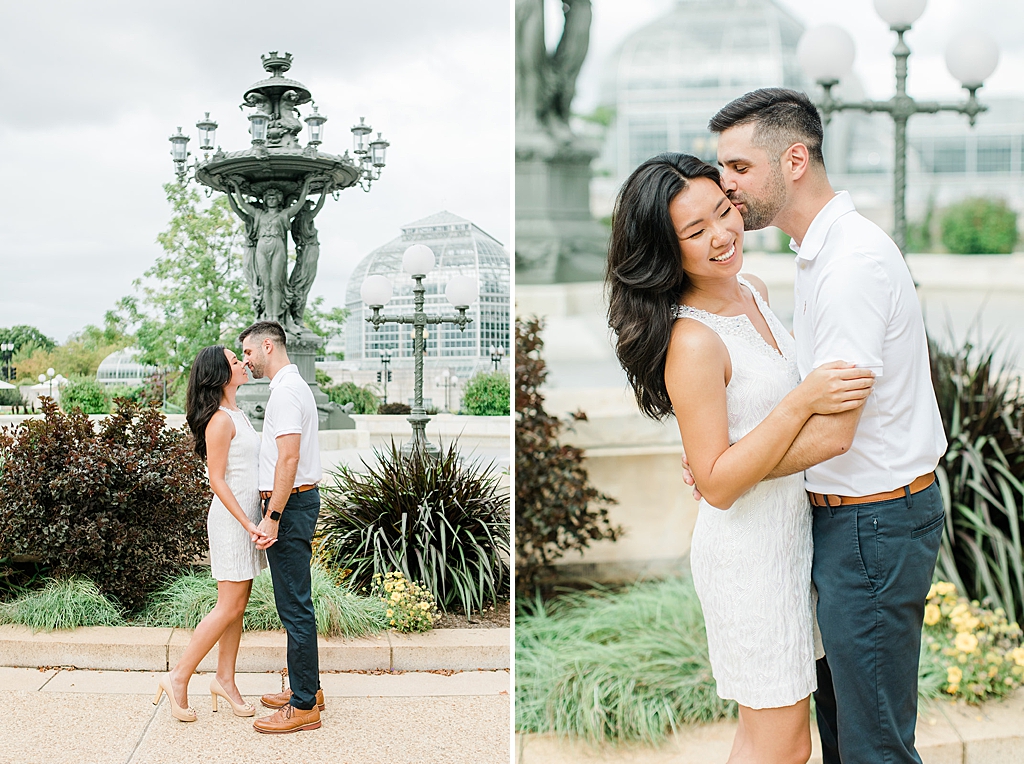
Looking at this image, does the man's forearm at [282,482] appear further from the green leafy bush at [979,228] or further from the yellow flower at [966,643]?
the green leafy bush at [979,228]

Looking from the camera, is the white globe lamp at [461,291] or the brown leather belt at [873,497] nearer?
the brown leather belt at [873,497]

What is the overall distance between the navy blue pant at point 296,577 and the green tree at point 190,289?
10.5 ft

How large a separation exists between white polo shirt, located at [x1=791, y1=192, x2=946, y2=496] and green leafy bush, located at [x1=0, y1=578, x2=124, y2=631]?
156 inches

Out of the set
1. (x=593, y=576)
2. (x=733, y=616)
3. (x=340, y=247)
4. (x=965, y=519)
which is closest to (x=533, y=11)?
(x=340, y=247)

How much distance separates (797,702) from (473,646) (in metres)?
2.64

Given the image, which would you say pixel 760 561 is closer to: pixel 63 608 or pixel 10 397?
pixel 63 608

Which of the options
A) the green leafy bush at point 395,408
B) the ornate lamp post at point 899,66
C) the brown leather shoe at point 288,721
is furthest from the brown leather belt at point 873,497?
the green leafy bush at point 395,408

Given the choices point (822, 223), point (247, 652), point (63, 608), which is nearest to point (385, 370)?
point (247, 652)

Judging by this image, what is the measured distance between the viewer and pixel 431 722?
3727mm

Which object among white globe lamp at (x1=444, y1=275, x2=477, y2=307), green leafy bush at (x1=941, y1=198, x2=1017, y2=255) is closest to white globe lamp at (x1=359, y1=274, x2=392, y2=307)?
white globe lamp at (x1=444, y1=275, x2=477, y2=307)

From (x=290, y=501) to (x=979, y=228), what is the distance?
22.7 m

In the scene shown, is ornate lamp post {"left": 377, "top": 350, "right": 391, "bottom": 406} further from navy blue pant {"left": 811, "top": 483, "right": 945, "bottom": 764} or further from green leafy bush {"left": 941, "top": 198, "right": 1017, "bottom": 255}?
green leafy bush {"left": 941, "top": 198, "right": 1017, "bottom": 255}

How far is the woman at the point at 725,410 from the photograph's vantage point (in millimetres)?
1731

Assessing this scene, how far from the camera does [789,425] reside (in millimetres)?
1629
